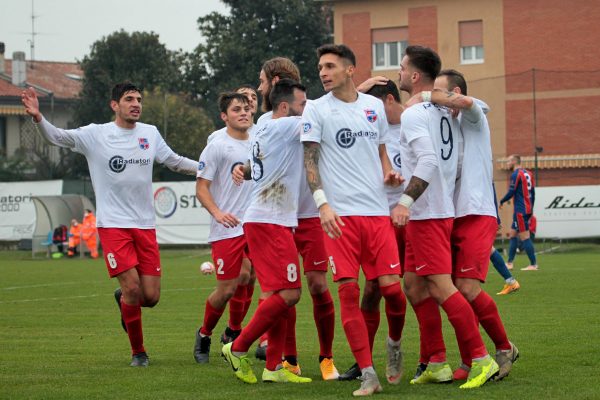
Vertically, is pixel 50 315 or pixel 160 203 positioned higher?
pixel 160 203

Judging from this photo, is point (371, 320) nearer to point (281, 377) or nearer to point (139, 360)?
point (281, 377)

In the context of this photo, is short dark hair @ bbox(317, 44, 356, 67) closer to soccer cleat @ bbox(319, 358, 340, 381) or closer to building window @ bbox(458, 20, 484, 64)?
soccer cleat @ bbox(319, 358, 340, 381)

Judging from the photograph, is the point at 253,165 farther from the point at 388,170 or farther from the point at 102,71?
the point at 102,71

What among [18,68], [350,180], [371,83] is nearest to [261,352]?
[371,83]

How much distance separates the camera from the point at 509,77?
41.3 metres

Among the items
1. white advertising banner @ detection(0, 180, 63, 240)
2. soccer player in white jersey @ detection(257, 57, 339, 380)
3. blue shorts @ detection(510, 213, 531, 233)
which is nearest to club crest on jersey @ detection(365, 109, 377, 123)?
soccer player in white jersey @ detection(257, 57, 339, 380)

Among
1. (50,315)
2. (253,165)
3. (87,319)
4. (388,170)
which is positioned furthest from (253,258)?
(50,315)

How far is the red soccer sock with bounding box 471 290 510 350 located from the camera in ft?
Result: 27.6

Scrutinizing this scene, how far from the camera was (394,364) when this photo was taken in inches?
335

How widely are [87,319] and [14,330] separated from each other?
1501mm

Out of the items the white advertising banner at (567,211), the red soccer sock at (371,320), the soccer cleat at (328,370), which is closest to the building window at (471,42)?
the white advertising banner at (567,211)

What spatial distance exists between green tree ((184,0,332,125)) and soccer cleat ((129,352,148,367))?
5429cm

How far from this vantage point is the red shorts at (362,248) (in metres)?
8.00

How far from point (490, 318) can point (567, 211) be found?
24.5 metres
